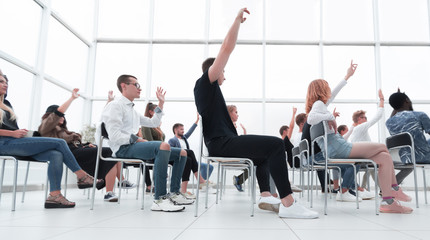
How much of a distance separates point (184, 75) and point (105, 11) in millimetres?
2192

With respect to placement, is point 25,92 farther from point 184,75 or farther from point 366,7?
point 366,7

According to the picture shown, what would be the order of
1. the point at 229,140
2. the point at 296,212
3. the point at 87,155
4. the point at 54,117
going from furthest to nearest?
the point at 87,155 < the point at 54,117 < the point at 229,140 < the point at 296,212

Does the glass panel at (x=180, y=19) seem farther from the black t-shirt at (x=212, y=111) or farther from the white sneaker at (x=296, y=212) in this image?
the white sneaker at (x=296, y=212)

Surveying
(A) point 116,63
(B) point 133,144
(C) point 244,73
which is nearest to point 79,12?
(A) point 116,63

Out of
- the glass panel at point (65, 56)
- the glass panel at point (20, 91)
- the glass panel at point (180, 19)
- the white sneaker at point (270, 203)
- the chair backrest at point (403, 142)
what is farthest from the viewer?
the glass panel at point (180, 19)

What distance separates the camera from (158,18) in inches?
273

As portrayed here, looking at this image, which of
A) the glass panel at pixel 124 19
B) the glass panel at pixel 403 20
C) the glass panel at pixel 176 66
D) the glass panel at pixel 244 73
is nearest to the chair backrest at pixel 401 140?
the glass panel at pixel 244 73

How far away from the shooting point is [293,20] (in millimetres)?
6805

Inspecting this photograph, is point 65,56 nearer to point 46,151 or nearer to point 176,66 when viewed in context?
point 176,66

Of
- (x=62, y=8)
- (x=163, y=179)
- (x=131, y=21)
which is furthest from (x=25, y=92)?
(x=163, y=179)

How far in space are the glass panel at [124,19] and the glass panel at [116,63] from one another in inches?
9.8

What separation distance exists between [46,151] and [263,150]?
1656 mm

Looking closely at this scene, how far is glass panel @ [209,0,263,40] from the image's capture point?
681 centimetres

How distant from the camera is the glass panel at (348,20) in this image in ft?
22.1
